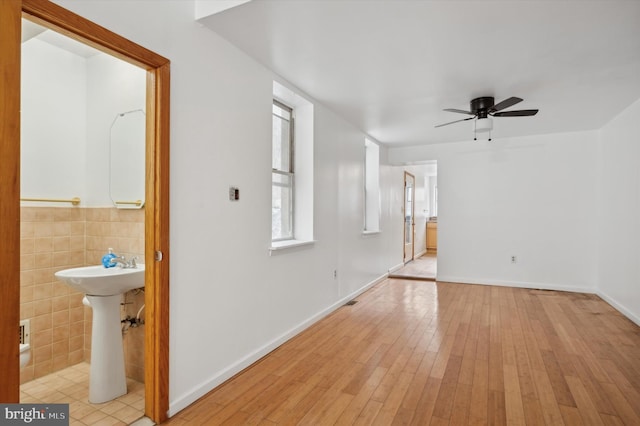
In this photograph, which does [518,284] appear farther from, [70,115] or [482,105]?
[70,115]

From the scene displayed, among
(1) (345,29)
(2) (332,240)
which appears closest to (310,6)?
(1) (345,29)

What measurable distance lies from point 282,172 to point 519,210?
4264mm

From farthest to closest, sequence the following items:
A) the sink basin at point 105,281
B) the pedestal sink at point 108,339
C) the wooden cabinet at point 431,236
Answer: the wooden cabinet at point 431,236 < the pedestal sink at point 108,339 < the sink basin at point 105,281

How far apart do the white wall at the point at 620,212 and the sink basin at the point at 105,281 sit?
16.3 feet

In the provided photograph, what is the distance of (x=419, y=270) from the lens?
7043mm

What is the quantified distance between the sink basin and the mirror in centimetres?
51

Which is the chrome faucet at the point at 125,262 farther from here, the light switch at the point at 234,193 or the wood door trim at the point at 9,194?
the wood door trim at the point at 9,194

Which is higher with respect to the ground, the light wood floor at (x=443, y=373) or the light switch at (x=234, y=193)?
the light switch at (x=234, y=193)

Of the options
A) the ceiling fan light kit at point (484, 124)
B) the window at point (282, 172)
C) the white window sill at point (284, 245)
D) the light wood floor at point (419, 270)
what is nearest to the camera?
the white window sill at point (284, 245)

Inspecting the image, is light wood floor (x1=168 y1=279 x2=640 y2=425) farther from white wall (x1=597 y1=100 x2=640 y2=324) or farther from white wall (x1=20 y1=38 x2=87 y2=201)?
white wall (x1=20 y1=38 x2=87 y2=201)

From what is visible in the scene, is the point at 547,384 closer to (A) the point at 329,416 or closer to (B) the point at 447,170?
(A) the point at 329,416

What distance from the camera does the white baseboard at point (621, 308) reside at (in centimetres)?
375

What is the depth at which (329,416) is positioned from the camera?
2.02m

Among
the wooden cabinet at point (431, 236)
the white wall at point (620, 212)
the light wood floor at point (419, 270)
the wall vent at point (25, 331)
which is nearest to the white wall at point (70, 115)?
the wall vent at point (25, 331)
